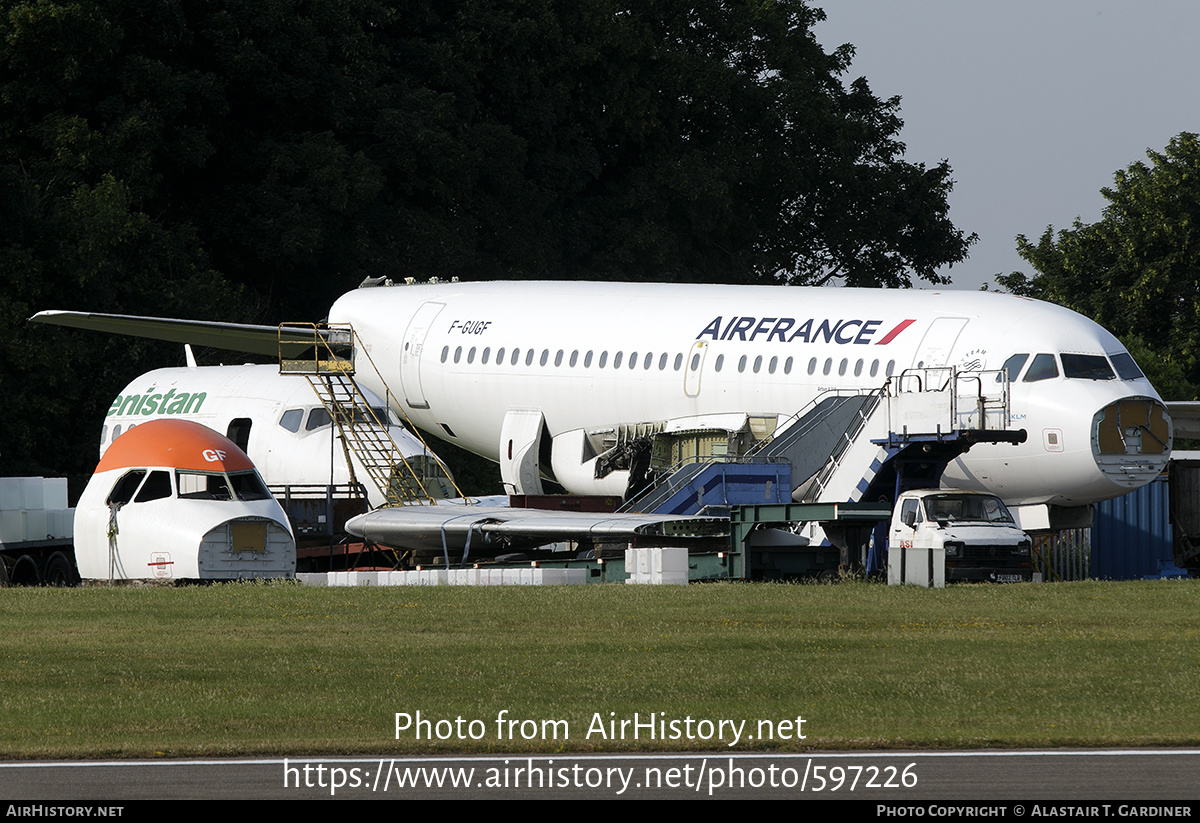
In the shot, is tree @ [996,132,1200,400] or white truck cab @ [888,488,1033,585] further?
tree @ [996,132,1200,400]

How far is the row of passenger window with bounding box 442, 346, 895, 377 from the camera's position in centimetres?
3094

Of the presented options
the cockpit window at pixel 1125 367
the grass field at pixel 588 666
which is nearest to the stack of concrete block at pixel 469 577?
the grass field at pixel 588 666

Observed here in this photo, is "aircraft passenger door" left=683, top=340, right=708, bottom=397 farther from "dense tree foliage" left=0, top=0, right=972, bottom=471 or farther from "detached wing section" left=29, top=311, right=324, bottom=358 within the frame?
"dense tree foliage" left=0, top=0, right=972, bottom=471

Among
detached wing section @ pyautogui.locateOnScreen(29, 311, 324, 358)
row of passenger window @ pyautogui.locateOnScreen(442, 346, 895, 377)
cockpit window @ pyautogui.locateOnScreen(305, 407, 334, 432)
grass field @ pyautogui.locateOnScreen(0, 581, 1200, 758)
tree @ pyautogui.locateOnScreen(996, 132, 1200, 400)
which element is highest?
tree @ pyautogui.locateOnScreen(996, 132, 1200, 400)

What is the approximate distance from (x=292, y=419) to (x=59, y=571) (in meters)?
5.60

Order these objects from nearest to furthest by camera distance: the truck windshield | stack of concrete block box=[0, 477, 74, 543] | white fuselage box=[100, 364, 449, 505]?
the truck windshield < stack of concrete block box=[0, 477, 74, 543] < white fuselage box=[100, 364, 449, 505]

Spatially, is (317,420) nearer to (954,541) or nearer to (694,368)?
(694,368)

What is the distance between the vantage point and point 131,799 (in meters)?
11.0

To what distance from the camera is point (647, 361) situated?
3341 cm

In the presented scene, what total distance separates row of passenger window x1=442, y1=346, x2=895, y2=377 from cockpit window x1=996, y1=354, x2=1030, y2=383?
2.01 metres

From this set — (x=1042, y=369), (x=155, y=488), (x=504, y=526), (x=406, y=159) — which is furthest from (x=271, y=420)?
(x=406, y=159)

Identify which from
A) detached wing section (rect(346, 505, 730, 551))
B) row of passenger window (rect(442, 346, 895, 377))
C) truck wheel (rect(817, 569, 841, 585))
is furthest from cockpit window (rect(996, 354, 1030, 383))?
detached wing section (rect(346, 505, 730, 551))

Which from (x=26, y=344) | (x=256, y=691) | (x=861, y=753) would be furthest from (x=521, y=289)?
(x=861, y=753)
